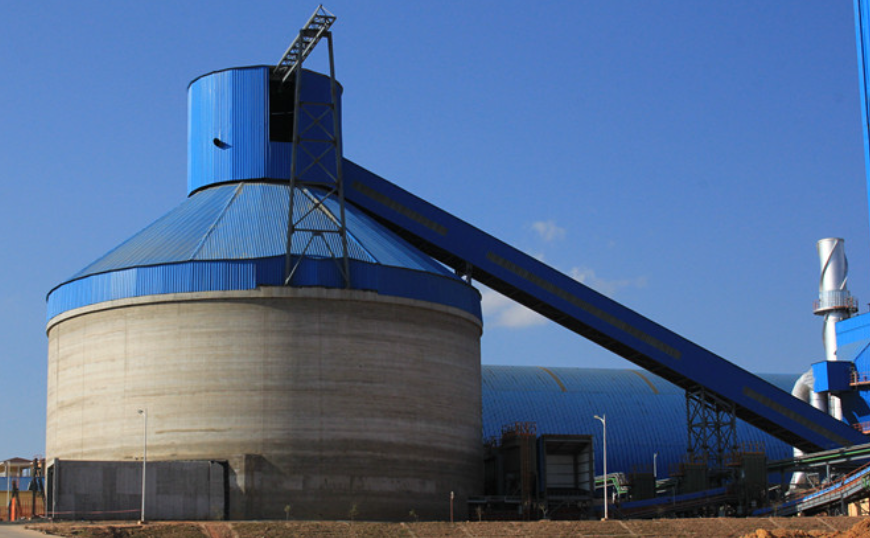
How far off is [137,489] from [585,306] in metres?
27.0

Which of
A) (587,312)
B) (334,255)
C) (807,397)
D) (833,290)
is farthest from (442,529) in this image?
(833,290)

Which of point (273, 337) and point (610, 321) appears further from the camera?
point (610, 321)

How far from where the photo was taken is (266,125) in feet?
213

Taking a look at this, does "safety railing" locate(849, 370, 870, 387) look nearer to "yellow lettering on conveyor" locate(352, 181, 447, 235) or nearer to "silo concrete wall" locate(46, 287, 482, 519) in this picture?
"yellow lettering on conveyor" locate(352, 181, 447, 235)

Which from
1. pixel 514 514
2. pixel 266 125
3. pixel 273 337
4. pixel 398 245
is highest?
pixel 266 125

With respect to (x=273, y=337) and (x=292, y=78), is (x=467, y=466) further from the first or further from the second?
(x=292, y=78)

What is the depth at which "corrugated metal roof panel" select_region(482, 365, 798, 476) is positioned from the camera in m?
85.9

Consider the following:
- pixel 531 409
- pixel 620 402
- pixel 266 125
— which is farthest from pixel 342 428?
pixel 620 402

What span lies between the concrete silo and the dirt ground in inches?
160

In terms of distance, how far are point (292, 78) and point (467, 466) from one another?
21.9 metres

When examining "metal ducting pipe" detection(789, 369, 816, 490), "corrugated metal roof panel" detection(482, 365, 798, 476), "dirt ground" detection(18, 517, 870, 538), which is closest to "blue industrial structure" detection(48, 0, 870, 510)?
"metal ducting pipe" detection(789, 369, 816, 490)

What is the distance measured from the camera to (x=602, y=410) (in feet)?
289

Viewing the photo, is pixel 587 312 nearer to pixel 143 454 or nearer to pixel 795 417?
pixel 795 417

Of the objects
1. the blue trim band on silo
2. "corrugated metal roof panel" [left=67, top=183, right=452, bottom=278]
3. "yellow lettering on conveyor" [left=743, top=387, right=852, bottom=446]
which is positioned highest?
"corrugated metal roof panel" [left=67, top=183, right=452, bottom=278]
